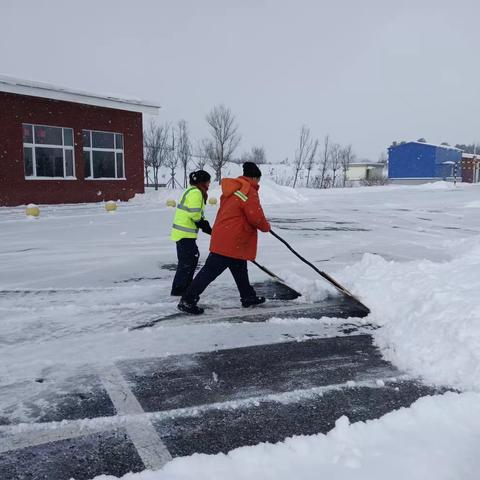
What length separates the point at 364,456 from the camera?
2.47 m

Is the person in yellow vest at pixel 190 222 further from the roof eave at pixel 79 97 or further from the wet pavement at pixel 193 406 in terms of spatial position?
the roof eave at pixel 79 97

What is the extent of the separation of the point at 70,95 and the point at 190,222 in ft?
54.6

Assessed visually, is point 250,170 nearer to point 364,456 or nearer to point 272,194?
point 364,456

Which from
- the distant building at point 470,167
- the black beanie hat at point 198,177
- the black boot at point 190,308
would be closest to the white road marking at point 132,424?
the black boot at point 190,308

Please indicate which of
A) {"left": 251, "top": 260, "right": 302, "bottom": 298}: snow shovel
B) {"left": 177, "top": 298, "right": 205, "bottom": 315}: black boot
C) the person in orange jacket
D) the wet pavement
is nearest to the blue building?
{"left": 251, "top": 260, "right": 302, "bottom": 298}: snow shovel

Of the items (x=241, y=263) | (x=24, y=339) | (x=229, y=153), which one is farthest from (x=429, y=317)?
(x=229, y=153)

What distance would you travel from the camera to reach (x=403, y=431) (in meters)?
2.72

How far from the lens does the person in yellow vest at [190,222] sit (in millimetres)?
5320

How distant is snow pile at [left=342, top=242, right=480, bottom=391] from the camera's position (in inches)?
137

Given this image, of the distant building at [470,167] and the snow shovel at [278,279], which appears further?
the distant building at [470,167]

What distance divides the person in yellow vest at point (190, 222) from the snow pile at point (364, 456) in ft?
10.2

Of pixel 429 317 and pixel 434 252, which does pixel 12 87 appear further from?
pixel 429 317

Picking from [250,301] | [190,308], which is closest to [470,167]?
[250,301]

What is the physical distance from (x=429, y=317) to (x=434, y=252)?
5.18m
